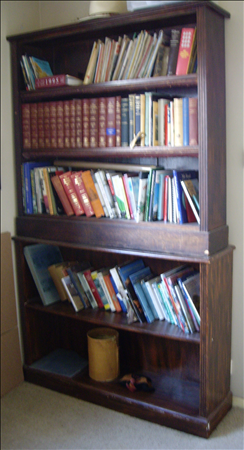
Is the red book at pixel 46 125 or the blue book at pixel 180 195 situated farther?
the red book at pixel 46 125

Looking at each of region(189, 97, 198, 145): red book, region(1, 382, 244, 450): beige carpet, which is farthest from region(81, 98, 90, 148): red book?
region(1, 382, 244, 450): beige carpet

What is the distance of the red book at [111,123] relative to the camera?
2160 millimetres

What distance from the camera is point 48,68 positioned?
2.48 metres

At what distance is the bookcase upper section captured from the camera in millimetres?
1865

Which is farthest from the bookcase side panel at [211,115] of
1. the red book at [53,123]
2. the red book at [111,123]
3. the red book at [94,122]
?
the red book at [53,123]

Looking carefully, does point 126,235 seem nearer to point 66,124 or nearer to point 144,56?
point 66,124

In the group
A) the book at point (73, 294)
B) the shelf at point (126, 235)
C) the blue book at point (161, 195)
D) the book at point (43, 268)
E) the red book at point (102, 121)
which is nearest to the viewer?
the shelf at point (126, 235)

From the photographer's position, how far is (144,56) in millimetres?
2061

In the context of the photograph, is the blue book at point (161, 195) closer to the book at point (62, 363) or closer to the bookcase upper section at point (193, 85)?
the bookcase upper section at point (193, 85)

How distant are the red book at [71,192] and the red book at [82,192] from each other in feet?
0.08

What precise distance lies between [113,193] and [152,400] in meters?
1.04

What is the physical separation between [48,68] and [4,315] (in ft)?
4.60

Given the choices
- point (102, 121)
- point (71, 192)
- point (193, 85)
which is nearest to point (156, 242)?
point (71, 192)

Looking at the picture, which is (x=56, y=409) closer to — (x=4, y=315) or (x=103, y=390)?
(x=103, y=390)
